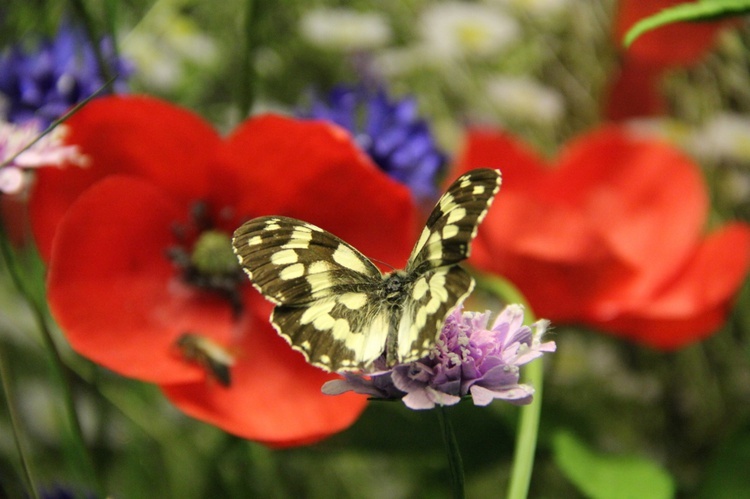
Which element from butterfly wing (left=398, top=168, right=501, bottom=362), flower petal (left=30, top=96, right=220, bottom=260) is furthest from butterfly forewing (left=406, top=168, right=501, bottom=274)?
flower petal (left=30, top=96, right=220, bottom=260)

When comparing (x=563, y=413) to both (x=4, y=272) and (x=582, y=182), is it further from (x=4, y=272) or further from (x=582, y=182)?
(x=4, y=272)

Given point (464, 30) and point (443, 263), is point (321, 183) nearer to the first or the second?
point (443, 263)

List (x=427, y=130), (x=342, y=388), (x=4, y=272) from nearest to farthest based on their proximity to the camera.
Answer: (x=342, y=388)
(x=427, y=130)
(x=4, y=272)

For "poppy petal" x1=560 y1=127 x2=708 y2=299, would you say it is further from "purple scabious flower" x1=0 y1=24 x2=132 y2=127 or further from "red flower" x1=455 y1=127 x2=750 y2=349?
"purple scabious flower" x1=0 y1=24 x2=132 y2=127

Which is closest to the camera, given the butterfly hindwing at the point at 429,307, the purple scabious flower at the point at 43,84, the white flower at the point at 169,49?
the butterfly hindwing at the point at 429,307

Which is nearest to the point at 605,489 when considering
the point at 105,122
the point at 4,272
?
the point at 105,122

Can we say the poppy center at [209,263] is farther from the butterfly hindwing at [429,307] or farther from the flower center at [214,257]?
the butterfly hindwing at [429,307]

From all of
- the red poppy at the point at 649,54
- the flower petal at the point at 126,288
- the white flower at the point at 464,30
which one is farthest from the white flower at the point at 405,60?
the flower petal at the point at 126,288
